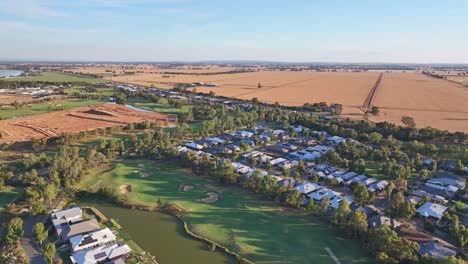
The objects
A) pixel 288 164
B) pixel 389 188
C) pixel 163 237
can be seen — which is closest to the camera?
pixel 163 237

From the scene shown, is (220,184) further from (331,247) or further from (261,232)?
(331,247)

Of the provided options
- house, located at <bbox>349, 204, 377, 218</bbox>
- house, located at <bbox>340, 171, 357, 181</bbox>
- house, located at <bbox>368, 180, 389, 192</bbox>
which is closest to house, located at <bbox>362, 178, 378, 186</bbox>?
house, located at <bbox>368, 180, 389, 192</bbox>

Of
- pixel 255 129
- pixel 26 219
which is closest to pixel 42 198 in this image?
pixel 26 219

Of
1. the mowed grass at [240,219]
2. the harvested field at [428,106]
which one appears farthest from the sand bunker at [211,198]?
the harvested field at [428,106]

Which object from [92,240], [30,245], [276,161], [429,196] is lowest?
[30,245]

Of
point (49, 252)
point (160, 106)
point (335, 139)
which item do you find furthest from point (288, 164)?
point (160, 106)

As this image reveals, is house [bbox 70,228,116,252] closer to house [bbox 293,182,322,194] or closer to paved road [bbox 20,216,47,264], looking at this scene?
paved road [bbox 20,216,47,264]

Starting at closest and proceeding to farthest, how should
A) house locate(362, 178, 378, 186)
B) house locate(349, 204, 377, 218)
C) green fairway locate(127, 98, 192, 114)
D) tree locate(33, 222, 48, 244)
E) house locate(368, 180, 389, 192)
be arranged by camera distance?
tree locate(33, 222, 48, 244) < house locate(349, 204, 377, 218) < house locate(368, 180, 389, 192) < house locate(362, 178, 378, 186) < green fairway locate(127, 98, 192, 114)

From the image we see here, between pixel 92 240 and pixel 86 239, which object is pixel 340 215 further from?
pixel 86 239
